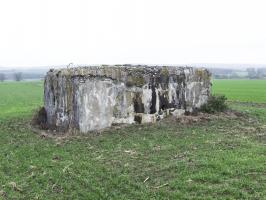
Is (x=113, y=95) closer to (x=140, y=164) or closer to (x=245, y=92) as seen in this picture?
(x=140, y=164)

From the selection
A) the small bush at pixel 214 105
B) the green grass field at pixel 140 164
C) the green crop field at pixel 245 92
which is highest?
the small bush at pixel 214 105

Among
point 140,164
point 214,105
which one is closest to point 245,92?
point 214,105

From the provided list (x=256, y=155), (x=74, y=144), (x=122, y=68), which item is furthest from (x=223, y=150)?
(x=122, y=68)

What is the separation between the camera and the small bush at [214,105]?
22.7m

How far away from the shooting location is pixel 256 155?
44.7 ft

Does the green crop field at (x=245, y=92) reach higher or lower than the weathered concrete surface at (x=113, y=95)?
lower

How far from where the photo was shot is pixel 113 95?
19.6 metres

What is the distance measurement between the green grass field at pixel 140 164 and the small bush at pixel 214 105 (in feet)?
10.9

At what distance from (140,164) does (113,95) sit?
657 centimetres

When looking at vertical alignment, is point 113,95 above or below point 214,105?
above

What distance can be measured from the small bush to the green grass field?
3326 mm

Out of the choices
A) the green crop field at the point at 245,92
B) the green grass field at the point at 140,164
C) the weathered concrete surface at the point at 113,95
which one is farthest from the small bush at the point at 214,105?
the green crop field at the point at 245,92

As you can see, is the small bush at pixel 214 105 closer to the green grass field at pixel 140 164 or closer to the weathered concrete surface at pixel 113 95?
the weathered concrete surface at pixel 113 95

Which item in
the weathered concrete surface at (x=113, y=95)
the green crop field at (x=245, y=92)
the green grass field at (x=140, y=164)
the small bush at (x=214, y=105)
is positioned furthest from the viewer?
the green crop field at (x=245, y=92)
